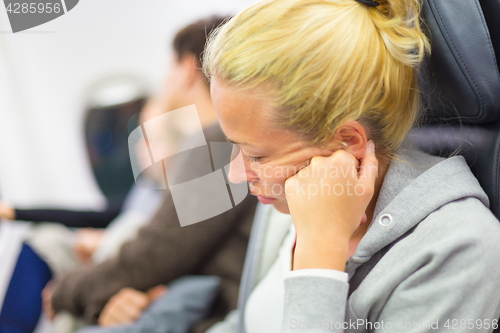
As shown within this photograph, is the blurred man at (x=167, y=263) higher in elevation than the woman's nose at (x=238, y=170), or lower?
lower

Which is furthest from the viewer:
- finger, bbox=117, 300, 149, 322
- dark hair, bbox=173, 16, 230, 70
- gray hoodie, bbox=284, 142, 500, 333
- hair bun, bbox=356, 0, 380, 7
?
dark hair, bbox=173, 16, 230, 70

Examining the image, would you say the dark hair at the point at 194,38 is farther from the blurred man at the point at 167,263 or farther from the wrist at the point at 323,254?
the wrist at the point at 323,254

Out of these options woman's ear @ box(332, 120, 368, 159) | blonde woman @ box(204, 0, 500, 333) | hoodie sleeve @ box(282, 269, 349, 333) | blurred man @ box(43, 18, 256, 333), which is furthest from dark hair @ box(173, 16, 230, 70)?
hoodie sleeve @ box(282, 269, 349, 333)

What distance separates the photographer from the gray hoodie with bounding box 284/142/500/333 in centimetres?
45

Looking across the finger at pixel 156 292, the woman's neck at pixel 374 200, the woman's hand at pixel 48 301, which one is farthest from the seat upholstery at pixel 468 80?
the woman's hand at pixel 48 301

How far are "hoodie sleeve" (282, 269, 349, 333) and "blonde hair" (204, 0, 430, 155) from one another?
0.21 m

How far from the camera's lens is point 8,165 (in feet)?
7.88

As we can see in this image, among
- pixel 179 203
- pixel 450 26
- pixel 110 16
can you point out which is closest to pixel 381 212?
pixel 450 26

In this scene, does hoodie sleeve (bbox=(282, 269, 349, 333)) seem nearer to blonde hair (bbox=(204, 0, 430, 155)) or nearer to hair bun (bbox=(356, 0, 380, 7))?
blonde hair (bbox=(204, 0, 430, 155))

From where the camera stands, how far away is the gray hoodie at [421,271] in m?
0.45

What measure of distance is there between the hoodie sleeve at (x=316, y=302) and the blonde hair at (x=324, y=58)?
0.68 ft

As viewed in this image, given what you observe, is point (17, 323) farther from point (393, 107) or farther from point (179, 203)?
point (393, 107)

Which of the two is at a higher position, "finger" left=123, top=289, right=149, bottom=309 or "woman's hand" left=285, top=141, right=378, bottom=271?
"woman's hand" left=285, top=141, right=378, bottom=271

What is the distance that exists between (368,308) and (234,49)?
434mm
